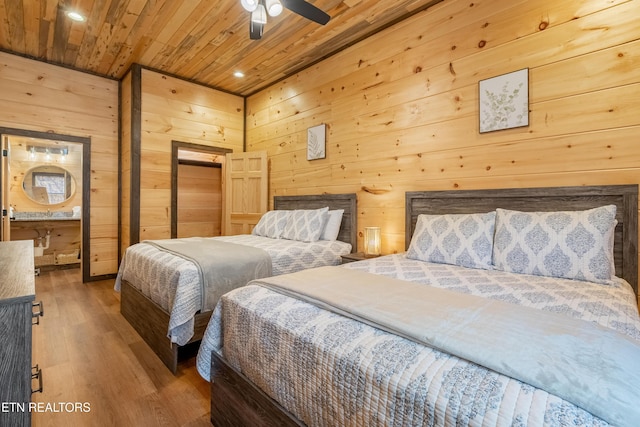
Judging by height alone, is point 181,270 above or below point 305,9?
below

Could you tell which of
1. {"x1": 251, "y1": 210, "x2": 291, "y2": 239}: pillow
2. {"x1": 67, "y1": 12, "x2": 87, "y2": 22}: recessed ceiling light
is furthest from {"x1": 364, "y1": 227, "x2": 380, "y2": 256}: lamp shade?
{"x1": 67, "y1": 12, "x2": 87, "y2": 22}: recessed ceiling light

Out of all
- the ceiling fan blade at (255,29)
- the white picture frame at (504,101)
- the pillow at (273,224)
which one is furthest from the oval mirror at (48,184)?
the white picture frame at (504,101)

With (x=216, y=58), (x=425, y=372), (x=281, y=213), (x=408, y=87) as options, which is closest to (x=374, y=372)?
(x=425, y=372)

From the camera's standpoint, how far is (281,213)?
3812mm

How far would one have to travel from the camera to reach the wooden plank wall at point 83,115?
3844 millimetres

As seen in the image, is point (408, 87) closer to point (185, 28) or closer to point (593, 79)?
point (593, 79)

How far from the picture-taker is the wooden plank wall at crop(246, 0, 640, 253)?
1.98 m

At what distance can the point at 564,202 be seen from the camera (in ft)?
6.86

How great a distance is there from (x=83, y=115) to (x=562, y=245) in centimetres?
555

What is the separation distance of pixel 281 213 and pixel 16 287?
283 cm

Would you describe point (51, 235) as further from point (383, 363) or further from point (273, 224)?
point (383, 363)

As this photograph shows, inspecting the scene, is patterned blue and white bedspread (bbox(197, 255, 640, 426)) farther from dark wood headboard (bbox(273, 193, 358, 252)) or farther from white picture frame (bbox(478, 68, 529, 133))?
dark wood headboard (bbox(273, 193, 358, 252))

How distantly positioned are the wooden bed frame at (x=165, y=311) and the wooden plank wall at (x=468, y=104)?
0.12 m

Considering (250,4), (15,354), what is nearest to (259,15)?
(250,4)
